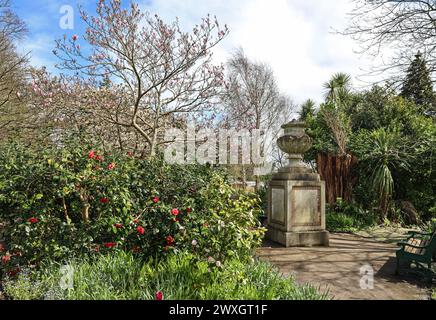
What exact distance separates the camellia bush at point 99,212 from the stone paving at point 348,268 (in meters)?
1.08

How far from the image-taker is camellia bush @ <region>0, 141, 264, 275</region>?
3561 mm

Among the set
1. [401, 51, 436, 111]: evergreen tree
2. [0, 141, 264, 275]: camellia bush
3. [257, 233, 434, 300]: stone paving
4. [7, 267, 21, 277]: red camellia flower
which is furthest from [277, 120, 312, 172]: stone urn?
[7, 267, 21, 277]: red camellia flower

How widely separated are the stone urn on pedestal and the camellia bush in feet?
6.50

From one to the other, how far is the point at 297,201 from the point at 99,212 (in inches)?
147

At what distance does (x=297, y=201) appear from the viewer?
5930 mm

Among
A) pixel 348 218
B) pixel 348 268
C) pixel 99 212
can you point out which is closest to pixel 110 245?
pixel 99 212

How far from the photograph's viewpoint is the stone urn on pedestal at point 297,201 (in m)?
5.86

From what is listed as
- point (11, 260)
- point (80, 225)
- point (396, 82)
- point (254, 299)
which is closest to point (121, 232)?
point (80, 225)

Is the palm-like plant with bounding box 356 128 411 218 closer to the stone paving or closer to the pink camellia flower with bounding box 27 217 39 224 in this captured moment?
the stone paving

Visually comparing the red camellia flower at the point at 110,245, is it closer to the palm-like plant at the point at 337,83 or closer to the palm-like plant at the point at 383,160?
the palm-like plant at the point at 383,160

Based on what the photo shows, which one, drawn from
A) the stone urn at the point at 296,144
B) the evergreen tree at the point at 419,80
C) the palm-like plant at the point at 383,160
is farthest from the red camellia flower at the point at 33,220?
the palm-like plant at the point at 383,160

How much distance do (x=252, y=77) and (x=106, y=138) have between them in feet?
44.2

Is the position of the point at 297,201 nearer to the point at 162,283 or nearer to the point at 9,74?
the point at 162,283

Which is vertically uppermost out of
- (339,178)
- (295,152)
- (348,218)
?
(295,152)
